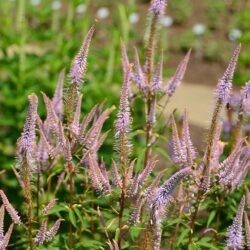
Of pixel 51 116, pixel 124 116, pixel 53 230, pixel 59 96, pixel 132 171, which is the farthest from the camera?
pixel 59 96

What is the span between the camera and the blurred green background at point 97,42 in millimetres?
6992

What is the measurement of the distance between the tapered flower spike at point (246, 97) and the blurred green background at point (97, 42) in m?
0.74

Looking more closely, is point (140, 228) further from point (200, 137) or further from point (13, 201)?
point (200, 137)

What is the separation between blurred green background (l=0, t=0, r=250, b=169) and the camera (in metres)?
6.99

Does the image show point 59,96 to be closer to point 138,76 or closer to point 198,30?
point 138,76

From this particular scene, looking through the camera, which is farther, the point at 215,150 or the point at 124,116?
the point at 215,150

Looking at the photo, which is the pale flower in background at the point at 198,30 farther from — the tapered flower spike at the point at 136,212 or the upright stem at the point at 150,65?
the tapered flower spike at the point at 136,212

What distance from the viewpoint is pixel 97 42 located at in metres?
11.8

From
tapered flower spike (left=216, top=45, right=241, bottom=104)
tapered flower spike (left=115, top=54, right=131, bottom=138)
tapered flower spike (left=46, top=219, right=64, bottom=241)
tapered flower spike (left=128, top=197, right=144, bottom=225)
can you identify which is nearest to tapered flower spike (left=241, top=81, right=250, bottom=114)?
tapered flower spike (left=216, top=45, right=241, bottom=104)

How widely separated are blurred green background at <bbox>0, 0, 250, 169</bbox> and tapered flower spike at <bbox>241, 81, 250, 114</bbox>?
0.74 m

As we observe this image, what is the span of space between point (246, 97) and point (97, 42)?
8.29m

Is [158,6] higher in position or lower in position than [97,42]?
higher

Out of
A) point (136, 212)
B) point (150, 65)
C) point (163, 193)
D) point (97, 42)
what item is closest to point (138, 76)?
point (150, 65)

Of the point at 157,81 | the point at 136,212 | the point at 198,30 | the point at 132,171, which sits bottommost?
the point at 136,212
